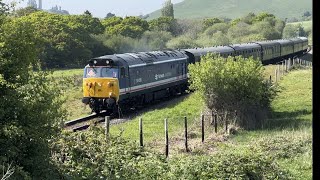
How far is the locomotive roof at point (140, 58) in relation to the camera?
2345 cm

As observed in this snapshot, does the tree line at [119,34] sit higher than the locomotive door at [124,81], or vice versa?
the tree line at [119,34]

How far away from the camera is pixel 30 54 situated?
28.0ft

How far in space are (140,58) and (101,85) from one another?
11.3ft

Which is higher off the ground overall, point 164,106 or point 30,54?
point 30,54

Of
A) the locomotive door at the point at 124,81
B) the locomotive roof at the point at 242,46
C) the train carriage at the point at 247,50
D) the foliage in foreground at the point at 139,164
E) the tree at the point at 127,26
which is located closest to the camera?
the foliage in foreground at the point at 139,164

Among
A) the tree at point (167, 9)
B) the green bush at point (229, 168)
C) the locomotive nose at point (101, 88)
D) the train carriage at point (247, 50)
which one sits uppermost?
the tree at point (167, 9)

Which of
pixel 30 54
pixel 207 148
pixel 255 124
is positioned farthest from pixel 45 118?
pixel 255 124

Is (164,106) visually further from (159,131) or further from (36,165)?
(36,165)

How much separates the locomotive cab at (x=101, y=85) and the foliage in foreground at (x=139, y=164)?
1203cm

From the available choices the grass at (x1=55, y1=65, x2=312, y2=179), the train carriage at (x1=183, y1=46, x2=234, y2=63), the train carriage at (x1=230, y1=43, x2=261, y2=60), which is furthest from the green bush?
the train carriage at (x1=230, y1=43, x2=261, y2=60)

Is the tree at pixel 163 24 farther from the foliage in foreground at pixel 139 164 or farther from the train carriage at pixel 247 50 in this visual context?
the foliage in foreground at pixel 139 164

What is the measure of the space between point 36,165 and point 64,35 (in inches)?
1969

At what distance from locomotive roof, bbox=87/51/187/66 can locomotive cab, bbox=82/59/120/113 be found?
0.39 feet

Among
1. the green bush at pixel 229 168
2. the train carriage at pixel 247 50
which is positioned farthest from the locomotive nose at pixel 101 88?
the train carriage at pixel 247 50
